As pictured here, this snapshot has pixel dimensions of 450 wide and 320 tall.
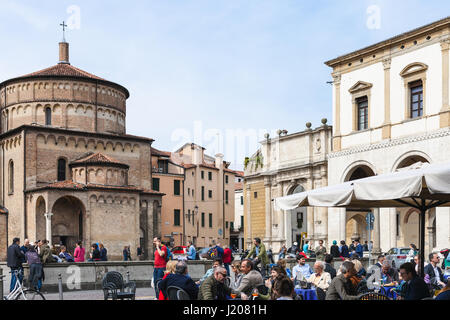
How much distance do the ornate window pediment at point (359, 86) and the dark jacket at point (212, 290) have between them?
1029 inches

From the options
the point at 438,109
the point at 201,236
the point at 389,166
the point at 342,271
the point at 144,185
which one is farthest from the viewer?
the point at 201,236

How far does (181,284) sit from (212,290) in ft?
1.50

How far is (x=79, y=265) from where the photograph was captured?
19.4m

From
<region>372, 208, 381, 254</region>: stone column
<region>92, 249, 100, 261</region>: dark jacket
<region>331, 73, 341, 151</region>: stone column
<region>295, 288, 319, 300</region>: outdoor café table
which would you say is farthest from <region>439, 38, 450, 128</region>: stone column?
<region>295, 288, 319, 300</region>: outdoor café table

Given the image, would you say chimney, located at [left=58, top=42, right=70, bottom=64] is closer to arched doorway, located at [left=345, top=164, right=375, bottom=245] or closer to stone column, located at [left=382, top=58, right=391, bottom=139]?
arched doorway, located at [left=345, top=164, right=375, bottom=245]

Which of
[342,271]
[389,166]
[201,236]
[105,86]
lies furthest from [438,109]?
[201,236]

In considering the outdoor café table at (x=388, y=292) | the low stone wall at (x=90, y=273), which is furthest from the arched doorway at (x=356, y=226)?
the outdoor café table at (x=388, y=292)

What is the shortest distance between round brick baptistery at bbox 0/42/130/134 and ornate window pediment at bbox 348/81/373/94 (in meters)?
24.3

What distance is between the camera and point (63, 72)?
5175cm

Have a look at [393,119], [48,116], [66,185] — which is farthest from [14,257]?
[48,116]

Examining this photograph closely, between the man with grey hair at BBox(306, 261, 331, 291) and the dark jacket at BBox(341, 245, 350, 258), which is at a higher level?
the man with grey hair at BBox(306, 261, 331, 291)

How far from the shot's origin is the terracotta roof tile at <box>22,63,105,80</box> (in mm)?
51188
